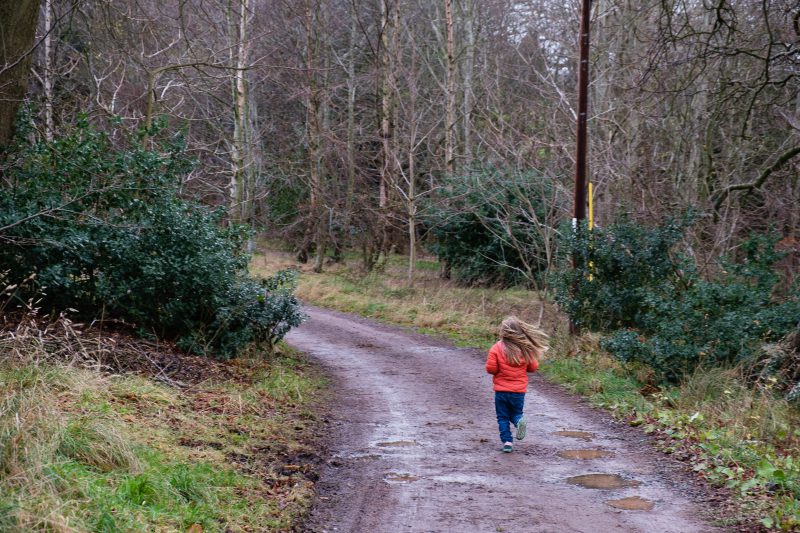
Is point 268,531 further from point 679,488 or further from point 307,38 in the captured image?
point 307,38

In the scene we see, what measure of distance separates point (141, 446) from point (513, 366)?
393cm

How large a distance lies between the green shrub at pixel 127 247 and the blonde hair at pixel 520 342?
5.27 m

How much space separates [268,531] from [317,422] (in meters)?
3.88

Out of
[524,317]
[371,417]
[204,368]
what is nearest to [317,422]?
[371,417]

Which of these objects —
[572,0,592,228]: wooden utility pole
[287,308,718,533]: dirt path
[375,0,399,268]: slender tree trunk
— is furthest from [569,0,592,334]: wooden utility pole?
[375,0,399,268]: slender tree trunk

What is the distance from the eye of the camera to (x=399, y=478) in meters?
7.41

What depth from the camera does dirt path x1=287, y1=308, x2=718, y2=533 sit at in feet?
20.5

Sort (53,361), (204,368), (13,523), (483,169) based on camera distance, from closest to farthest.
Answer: (13,523)
(53,361)
(204,368)
(483,169)


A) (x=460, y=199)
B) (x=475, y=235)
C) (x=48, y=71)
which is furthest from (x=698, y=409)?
(x=475, y=235)

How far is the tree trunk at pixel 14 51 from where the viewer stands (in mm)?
10336

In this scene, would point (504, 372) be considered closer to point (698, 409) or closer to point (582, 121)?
point (698, 409)

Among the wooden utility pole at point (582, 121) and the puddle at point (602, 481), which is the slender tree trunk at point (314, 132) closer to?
the wooden utility pole at point (582, 121)

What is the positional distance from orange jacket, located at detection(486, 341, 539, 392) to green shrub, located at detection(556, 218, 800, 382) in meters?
3.78

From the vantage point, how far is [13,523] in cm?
450
